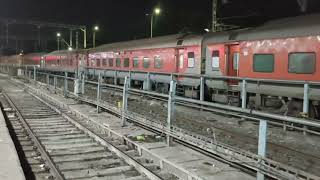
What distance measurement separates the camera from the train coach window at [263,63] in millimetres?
15195

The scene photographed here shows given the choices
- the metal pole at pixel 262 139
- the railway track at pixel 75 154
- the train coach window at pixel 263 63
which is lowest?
the railway track at pixel 75 154

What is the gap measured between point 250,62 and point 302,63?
2.78 meters

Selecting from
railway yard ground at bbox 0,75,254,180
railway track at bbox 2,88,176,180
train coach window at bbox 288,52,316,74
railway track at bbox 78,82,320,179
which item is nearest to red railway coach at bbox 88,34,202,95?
train coach window at bbox 288,52,316,74

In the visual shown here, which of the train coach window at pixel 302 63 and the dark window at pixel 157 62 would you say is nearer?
the train coach window at pixel 302 63

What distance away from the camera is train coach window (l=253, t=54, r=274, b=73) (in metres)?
15.2

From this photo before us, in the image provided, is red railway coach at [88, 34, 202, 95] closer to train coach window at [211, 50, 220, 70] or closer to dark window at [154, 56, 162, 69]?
dark window at [154, 56, 162, 69]

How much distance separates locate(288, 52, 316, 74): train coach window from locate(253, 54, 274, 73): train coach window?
0.97 metres

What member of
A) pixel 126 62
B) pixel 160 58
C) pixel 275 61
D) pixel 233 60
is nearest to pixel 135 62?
pixel 126 62

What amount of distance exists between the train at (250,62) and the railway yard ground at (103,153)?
13.2 feet

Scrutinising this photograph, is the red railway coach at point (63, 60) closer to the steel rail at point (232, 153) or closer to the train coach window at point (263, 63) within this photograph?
the train coach window at point (263, 63)

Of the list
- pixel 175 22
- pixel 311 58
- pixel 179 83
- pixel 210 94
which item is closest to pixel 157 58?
pixel 179 83

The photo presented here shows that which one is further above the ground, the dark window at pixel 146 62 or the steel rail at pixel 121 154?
the dark window at pixel 146 62

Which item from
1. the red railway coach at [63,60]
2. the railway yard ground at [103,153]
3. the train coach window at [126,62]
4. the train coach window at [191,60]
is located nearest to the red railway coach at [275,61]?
the train coach window at [191,60]

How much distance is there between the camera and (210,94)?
19.1 meters
